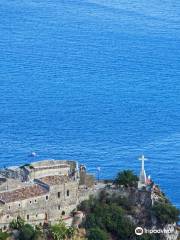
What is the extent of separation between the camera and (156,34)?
7771 inches

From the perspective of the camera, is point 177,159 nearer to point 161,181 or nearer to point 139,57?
point 161,181

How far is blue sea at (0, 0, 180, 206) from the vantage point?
433 ft

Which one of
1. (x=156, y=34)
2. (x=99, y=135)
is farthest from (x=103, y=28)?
(x=99, y=135)

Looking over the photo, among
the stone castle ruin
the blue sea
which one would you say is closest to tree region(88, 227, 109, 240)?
the stone castle ruin

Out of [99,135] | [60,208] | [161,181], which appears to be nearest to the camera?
[60,208]

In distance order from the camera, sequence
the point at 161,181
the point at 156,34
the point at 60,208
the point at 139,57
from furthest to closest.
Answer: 1. the point at 156,34
2. the point at 139,57
3. the point at 161,181
4. the point at 60,208

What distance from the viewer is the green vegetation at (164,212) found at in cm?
9238

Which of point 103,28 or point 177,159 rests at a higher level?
point 103,28

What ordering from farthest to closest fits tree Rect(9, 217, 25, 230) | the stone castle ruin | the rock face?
the rock face < the stone castle ruin < tree Rect(9, 217, 25, 230)

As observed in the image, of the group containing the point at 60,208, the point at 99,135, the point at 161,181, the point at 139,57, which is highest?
the point at 139,57

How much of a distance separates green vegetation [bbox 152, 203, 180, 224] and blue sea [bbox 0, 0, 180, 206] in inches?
1181

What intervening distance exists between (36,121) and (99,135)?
8.25m

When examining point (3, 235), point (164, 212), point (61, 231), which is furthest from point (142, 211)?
point (3, 235)

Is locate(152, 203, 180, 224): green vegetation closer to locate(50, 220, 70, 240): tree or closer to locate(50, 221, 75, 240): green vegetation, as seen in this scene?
locate(50, 221, 75, 240): green vegetation
